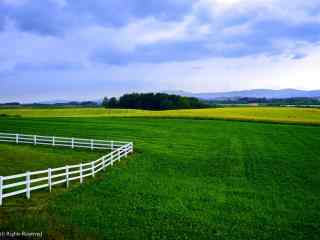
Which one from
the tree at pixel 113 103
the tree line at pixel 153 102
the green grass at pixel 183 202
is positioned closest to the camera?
the green grass at pixel 183 202

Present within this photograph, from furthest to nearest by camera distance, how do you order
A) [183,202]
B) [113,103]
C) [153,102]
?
1. [113,103]
2. [153,102]
3. [183,202]

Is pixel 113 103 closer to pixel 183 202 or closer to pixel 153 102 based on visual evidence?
pixel 153 102

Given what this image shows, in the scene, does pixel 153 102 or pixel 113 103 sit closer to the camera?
pixel 153 102

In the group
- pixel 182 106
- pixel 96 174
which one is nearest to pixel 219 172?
pixel 96 174

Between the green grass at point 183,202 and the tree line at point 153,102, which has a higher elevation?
the tree line at point 153,102

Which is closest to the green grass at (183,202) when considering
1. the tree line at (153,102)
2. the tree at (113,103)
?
the tree line at (153,102)

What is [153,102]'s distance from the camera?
135625 millimetres

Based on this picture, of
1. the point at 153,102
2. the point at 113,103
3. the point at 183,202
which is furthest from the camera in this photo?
the point at 113,103

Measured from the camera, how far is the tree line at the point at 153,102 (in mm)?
130975

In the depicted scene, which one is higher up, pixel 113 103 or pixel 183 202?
pixel 113 103

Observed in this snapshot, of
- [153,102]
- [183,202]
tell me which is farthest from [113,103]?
[183,202]

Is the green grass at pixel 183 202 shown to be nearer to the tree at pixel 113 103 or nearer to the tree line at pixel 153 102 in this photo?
the tree line at pixel 153 102

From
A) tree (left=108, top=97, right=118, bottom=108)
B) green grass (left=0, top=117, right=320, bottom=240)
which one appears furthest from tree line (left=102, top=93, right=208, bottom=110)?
green grass (left=0, top=117, right=320, bottom=240)

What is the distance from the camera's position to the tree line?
13098 cm
